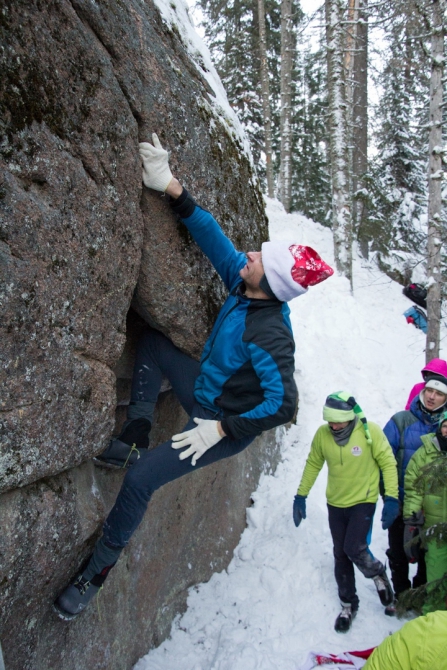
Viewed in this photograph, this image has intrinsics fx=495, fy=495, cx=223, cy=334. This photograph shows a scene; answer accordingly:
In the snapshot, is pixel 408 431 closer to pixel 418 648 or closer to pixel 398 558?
pixel 398 558

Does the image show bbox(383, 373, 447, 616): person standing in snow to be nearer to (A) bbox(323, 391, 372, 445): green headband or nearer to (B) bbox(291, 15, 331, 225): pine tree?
(A) bbox(323, 391, 372, 445): green headband

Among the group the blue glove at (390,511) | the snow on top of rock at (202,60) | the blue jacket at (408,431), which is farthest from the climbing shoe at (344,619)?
the snow on top of rock at (202,60)

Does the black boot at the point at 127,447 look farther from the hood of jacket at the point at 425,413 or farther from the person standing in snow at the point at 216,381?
the hood of jacket at the point at 425,413

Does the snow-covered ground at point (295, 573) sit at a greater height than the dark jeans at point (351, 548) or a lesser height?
lesser

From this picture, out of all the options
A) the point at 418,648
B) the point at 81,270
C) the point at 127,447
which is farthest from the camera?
the point at 127,447

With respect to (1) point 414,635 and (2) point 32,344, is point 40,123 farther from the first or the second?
(1) point 414,635

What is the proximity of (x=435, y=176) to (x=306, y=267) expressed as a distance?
21.7ft

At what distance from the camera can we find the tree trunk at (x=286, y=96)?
1603 centimetres

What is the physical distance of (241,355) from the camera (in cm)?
364

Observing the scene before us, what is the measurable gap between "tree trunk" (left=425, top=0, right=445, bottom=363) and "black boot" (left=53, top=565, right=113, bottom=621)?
761 cm

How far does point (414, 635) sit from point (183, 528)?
278cm

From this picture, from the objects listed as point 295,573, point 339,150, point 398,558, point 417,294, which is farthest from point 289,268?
point 417,294

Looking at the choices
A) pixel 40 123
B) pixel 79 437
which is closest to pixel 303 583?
pixel 79 437

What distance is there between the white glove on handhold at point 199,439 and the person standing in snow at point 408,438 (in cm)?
258
